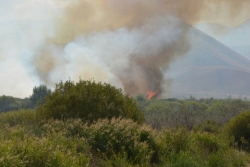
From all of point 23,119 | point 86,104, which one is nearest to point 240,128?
point 86,104

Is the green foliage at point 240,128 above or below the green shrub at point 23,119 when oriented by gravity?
below

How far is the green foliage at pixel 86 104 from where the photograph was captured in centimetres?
1955

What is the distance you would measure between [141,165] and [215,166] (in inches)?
127

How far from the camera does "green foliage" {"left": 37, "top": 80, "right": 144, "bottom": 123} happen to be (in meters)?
19.5

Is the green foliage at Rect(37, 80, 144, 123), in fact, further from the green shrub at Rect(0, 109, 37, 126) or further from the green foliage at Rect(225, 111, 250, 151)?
the green foliage at Rect(225, 111, 250, 151)

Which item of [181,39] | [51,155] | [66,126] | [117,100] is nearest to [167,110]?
[181,39]

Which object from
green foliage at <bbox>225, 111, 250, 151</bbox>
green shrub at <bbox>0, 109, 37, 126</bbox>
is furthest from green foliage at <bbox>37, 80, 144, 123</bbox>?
green foliage at <bbox>225, 111, 250, 151</bbox>

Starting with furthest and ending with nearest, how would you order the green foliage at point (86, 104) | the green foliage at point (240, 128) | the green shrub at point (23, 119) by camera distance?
1. the green foliage at point (240, 128)
2. the green shrub at point (23, 119)
3. the green foliage at point (86, 104)

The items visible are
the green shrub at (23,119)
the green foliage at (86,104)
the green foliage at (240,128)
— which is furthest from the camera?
the green foliage at (240,128)

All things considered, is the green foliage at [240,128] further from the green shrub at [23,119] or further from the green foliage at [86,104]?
the green shrub at [23,119]

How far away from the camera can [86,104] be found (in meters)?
20.0

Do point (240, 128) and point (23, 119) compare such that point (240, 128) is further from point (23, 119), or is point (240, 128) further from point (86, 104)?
point (23, 119)

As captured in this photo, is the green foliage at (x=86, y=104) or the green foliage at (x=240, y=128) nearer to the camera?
the green foliage at (x=86, y=104)

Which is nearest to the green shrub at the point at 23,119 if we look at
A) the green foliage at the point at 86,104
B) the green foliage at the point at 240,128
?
the green foliage at the point at 86,104
